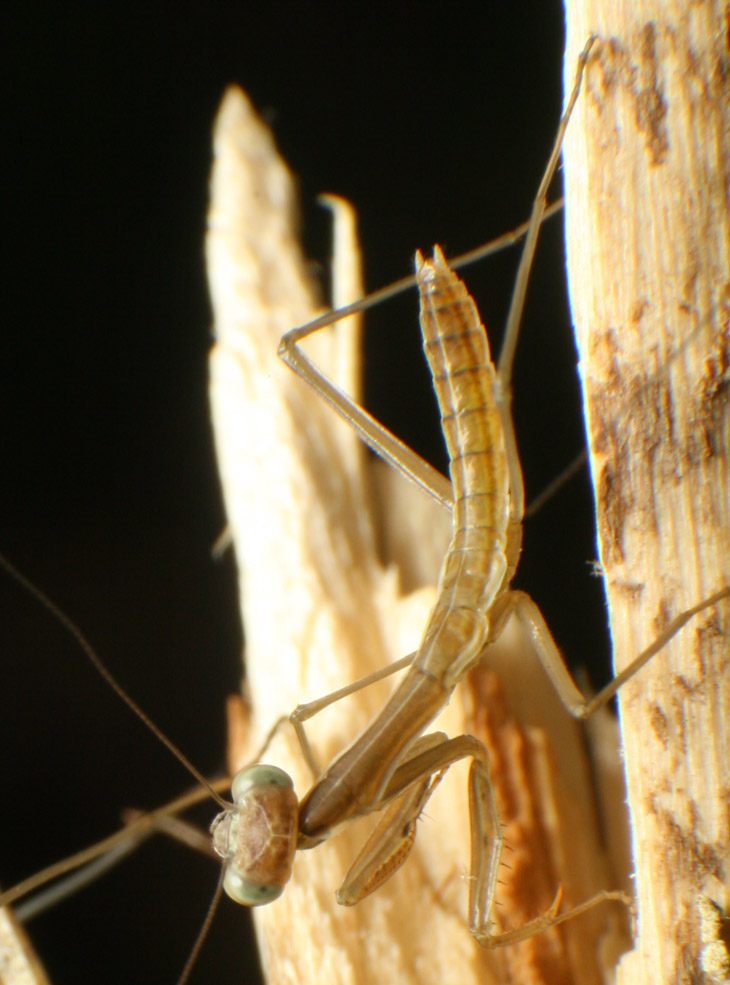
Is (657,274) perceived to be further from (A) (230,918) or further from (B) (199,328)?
(A) (230,918)

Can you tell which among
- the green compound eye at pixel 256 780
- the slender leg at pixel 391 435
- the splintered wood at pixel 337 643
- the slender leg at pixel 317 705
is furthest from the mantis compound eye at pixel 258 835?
the slender leg at pixel 391 435

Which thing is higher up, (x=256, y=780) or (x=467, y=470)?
(x=467, y=470)

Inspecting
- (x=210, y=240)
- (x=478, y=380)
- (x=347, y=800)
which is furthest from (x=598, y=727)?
(x=210, y=240)

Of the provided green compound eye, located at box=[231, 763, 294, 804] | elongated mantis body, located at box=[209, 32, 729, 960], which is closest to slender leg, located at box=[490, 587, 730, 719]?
elongated mantis body, located at box=[209, 32, 729, 960]

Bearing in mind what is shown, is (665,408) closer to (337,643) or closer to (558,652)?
(558,652)

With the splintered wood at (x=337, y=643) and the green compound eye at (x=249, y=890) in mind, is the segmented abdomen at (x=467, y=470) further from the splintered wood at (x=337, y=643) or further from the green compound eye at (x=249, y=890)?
the green compound eye at (x=249, y=890)

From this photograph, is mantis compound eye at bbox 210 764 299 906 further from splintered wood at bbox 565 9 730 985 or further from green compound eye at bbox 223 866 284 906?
splintered wood at bbox 565 9 730 985

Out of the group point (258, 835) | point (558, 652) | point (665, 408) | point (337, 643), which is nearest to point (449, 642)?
point (558, 652)
